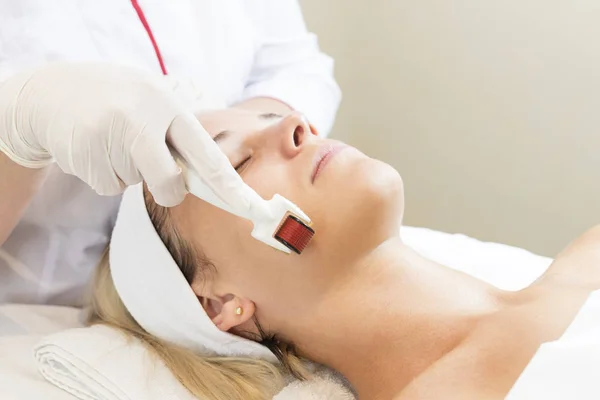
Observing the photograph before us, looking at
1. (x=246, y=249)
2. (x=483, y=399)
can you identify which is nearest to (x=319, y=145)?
(x=246, y=249)

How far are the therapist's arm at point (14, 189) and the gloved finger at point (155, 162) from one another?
32 cm

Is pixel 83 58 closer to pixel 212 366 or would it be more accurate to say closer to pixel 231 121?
pixel 231 121

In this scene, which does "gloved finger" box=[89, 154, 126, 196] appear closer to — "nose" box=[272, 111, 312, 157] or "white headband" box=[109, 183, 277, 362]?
"white headband" box=[109, 183, 277, 362]

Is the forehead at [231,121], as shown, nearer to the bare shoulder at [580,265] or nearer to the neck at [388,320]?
the neck at [388,320]

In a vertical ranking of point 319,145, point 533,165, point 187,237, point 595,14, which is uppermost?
point 595,14

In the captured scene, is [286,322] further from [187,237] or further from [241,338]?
[187,237]

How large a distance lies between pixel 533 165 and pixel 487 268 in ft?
2.46

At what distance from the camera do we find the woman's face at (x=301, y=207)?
3.62 ft

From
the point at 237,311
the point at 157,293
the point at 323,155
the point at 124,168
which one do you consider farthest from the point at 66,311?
the point at 323,155

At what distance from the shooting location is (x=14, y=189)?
117cm

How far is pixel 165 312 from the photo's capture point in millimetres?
1198

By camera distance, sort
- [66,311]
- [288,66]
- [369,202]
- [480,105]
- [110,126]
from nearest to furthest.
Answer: [110,126] → [369,202] → [66,311] → [288,66] → [480,105]

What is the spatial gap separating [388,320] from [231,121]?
1.46ft

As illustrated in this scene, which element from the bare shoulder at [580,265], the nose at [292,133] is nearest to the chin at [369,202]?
the nose at [292,133]
